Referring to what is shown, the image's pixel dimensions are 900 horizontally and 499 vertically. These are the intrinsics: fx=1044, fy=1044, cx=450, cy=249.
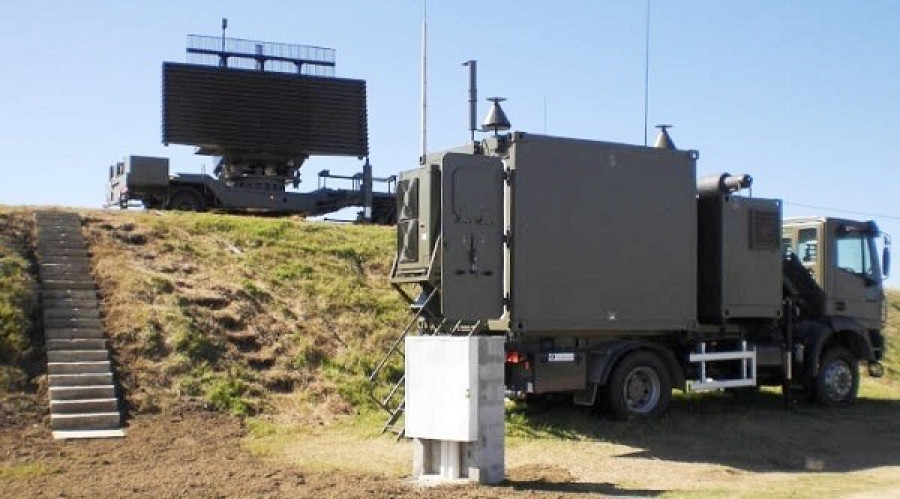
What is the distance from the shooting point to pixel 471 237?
12.7 meters

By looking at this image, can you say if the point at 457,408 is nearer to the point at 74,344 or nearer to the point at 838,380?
the point at 74,344

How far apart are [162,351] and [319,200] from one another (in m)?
12.6

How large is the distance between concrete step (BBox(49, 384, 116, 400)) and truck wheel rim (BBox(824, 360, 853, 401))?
35.7 feet

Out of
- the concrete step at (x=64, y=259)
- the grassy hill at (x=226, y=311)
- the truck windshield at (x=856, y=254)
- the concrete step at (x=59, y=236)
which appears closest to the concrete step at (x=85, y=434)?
the grassy hill at (x=226, y=311)

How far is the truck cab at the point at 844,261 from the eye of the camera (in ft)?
55.4

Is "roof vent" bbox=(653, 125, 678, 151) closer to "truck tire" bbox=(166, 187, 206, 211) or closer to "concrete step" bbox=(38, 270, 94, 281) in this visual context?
"concrete step" bbox=(38, 270, 94, 281)

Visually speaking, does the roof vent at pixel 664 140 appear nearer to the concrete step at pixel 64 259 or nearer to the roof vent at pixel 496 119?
the roof vent at pixel 496 119

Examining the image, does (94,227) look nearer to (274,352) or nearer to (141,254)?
(141,254)

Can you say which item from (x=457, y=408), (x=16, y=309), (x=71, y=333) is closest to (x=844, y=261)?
(x=457, y=408)

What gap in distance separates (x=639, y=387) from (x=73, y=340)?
8122 millimetres

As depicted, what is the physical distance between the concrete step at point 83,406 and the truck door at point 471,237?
4.83m

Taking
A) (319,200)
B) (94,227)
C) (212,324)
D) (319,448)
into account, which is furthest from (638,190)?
(319,200)

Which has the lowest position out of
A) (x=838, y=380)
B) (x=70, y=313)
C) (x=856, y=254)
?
(x=838, y=380)

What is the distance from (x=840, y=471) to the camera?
452 inches
